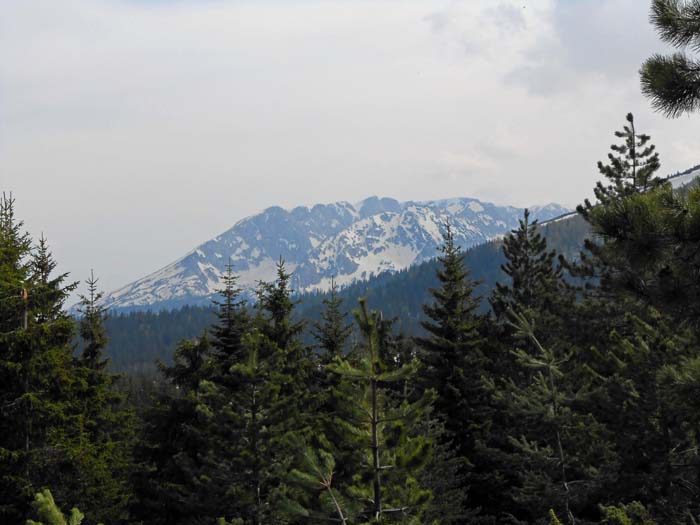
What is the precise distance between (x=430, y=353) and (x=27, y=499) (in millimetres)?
16273

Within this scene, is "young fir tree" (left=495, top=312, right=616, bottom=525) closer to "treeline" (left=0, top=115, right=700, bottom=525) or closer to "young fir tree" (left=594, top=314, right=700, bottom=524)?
"treeline" (left=0, top=115, right=700, bottom=525)

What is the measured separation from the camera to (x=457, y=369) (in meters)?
26.5

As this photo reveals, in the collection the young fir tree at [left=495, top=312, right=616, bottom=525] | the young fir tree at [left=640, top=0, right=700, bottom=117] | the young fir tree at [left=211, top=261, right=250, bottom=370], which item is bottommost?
the young fir tree at [left=495, top=312, right=616, bottom=525]

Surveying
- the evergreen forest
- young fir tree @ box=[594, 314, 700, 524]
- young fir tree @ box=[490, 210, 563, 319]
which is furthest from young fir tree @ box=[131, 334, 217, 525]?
young fir tree @ box=[490, 210, 563, 319]

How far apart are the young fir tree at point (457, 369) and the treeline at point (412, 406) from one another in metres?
0.08

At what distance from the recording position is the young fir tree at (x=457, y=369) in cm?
2662

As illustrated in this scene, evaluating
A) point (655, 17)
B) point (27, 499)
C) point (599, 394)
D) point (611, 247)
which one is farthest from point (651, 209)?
point (27, 499)

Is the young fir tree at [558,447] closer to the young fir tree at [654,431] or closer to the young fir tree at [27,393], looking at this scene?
the young fir tree at [654,431]

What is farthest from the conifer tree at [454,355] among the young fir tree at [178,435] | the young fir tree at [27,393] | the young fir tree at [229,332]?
the young fir tree at [27,393]

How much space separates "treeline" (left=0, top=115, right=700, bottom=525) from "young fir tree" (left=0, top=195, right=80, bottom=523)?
56mm

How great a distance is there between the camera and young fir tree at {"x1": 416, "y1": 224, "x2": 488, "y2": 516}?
26.6 m

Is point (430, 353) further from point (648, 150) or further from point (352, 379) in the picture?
point (352, 379)

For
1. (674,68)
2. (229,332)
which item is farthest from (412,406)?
(229,332)

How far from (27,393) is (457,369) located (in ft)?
52.8
